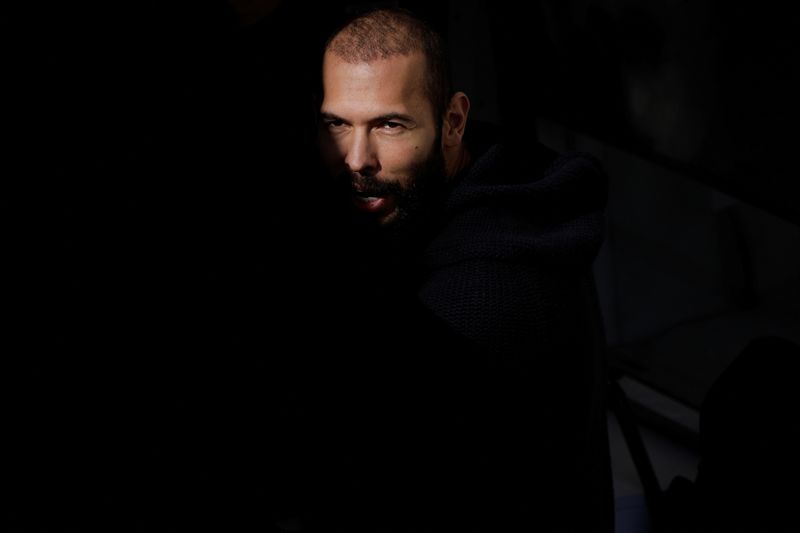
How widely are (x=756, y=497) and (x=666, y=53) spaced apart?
96cm

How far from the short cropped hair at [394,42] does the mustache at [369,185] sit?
0.33ft

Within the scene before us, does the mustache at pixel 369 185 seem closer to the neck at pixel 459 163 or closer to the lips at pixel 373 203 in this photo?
the lips at pixel 373 203

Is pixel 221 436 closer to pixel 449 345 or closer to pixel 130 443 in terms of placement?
pixel 130 443

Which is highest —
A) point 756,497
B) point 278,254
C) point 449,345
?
point 278,254

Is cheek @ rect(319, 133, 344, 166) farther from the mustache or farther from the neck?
the neck

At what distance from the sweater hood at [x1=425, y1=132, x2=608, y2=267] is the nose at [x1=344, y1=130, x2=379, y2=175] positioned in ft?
0.33

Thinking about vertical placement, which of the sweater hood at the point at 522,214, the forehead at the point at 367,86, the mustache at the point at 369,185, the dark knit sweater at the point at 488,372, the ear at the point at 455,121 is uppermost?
the forehead at the point at 367,86

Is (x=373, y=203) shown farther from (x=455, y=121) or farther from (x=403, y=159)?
(x=455, y=121)

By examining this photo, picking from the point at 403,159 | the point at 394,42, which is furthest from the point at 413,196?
the point at 394,42

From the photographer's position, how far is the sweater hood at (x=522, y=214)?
0.86 m

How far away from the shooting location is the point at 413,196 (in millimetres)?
906

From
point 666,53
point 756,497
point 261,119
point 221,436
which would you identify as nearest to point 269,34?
point 261,119

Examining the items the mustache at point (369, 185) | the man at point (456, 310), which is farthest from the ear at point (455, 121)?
the mustache at point (369, 185)

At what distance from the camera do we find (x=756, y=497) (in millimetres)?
914
